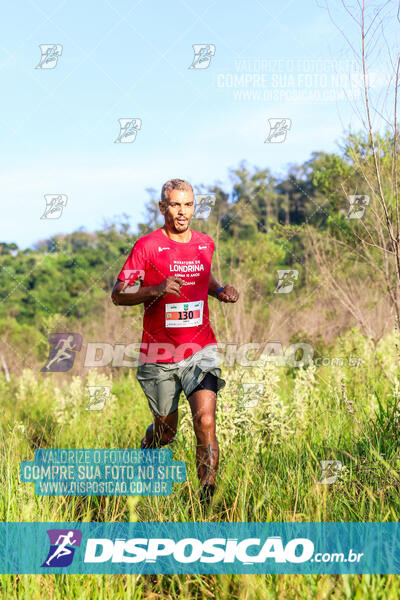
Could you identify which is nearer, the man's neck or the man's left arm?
the man's left arm

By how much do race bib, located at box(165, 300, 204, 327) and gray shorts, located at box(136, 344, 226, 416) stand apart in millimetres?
203

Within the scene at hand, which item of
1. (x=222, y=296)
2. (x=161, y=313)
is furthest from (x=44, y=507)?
(x=222, y=296)

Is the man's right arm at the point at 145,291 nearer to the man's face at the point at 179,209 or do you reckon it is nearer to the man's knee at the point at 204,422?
the man's face at the point at 179,209

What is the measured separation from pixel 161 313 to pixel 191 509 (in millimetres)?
1269

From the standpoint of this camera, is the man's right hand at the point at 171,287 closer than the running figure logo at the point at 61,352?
Yes

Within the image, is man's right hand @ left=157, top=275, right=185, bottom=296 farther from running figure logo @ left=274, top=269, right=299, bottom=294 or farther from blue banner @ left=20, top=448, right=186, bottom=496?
running figure logo @ left=274, top=269, right=299, bottom=294

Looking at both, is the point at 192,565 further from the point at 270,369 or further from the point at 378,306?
the point at 378,306

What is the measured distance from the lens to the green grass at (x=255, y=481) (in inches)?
96.3

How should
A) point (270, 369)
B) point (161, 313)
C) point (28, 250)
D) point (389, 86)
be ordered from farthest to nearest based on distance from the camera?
point (28, 250) → point (270, 369) → point (161, 313) → point (389, 86)

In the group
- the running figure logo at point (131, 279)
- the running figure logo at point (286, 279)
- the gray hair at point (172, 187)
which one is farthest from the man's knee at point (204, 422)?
the running figure logo at point (286, 279)

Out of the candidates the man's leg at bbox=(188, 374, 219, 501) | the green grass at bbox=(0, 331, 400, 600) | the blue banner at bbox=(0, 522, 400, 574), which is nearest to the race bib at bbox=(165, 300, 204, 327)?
the man's leg at bbox=(188, 374, 219, 501)

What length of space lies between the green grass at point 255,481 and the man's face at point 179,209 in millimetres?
1463

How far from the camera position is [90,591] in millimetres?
2490

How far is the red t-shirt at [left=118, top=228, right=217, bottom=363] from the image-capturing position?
3.74m
